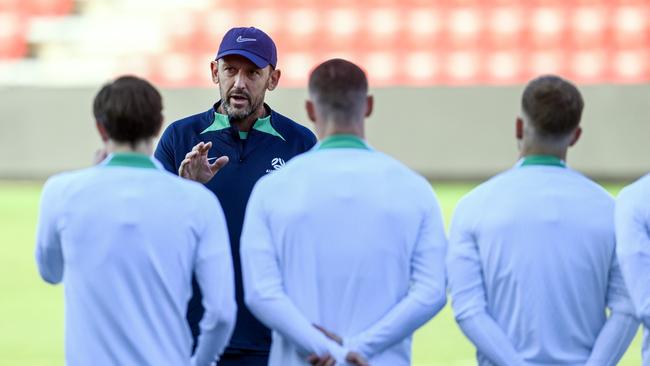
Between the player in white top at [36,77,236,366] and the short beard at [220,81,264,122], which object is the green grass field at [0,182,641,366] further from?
the player in white top at [36,77,236,366]

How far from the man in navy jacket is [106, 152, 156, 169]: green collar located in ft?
3.43

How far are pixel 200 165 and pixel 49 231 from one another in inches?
36.0

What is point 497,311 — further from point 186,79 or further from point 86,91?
point 186,79

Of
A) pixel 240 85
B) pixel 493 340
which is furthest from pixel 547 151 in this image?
pixel 240 85

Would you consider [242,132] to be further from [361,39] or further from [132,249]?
[361,39]

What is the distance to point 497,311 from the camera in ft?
12.7

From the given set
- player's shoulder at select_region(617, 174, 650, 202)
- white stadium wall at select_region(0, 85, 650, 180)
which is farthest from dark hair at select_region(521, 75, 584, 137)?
white stadium wall at select_region(0, 85, 650, 180)

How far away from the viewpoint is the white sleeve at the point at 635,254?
3812mm

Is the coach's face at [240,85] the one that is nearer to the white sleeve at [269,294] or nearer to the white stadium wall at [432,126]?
the white sleeve at [269,294]

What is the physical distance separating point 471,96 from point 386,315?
42.0ft

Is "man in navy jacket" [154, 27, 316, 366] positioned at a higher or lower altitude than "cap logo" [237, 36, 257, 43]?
lower

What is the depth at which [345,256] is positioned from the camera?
3.75 metres

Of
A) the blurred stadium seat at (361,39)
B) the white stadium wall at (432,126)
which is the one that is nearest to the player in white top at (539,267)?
the white stadium wall at (432,126)

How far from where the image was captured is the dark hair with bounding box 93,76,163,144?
3.72 m
